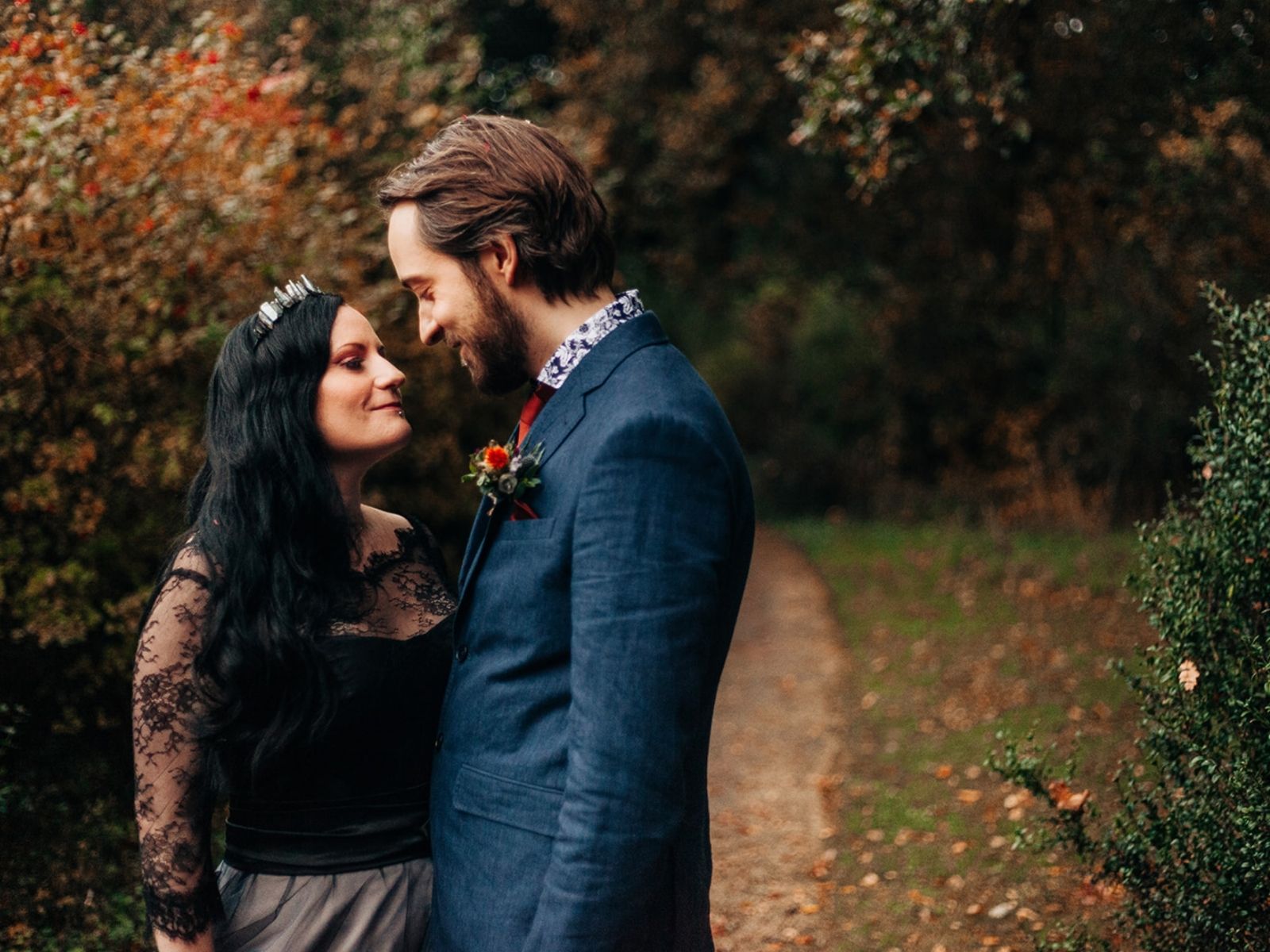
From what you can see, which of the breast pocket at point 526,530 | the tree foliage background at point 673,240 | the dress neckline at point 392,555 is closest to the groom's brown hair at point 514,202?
→ the breast pocket at point 526,530

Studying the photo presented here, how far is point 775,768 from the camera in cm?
725

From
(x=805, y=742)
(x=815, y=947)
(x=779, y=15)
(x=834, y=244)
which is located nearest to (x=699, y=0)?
(x=779, y=15)

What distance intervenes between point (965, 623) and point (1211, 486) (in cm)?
634

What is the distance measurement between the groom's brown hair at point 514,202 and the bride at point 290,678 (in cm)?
57

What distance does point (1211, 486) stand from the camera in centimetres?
337

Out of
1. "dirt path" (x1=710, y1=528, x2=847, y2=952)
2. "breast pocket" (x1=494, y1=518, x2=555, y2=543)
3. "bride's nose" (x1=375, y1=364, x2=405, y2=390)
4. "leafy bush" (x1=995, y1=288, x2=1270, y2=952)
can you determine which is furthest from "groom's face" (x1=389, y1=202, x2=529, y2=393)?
"dirt path" (x1=710, y1=528, x2=847, y2=952)

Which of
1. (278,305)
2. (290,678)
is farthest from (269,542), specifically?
(278,305)

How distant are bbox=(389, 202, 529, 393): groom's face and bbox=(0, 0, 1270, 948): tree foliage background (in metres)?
2.96

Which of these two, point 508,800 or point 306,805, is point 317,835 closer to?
point 306,805

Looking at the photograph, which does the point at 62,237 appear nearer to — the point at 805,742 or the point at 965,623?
the point at 805,742

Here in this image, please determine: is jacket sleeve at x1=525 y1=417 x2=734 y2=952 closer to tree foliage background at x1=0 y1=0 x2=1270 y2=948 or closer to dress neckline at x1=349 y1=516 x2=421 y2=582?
dress neckline at x1=349 y1=516 x2=421 y2=582

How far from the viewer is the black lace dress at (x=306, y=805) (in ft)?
7.36

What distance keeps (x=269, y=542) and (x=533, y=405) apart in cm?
69

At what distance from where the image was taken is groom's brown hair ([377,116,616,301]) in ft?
6.86
